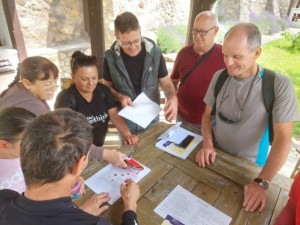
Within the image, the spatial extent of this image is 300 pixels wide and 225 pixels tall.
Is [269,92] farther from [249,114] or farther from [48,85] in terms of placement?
[48,85]

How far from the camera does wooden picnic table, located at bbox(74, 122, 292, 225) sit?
1171mm

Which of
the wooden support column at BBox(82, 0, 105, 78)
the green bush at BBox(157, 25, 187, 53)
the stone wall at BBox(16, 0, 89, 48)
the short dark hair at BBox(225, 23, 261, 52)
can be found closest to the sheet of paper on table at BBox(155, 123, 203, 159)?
the short dark hair at BBox(225, 23, 261, 52)

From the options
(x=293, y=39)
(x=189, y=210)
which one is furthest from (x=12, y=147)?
(x=293, y=39)

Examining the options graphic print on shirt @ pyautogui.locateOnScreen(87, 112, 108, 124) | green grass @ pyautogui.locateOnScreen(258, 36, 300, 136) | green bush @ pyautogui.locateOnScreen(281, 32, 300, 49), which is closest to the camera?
graphic print on shirt @ pyautogui.locateOnScreen(87, 112, 108, 124)

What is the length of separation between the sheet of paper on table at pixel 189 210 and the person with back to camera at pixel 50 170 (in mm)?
436

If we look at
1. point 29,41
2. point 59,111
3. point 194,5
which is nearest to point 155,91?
point 194,5

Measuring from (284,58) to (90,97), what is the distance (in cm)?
415

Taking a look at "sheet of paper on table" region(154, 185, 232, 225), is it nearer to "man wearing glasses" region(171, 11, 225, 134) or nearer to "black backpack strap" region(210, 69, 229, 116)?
"black backpack strap" region(210, 69, 229, 116)

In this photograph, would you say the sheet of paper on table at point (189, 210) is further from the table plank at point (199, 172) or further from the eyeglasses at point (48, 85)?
the eyeglasses at point (48, 85)

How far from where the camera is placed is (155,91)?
2.47 m

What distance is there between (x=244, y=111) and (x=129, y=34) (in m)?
1.23

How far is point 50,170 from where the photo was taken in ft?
2.63

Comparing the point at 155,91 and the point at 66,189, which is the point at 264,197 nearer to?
the point at 66,189

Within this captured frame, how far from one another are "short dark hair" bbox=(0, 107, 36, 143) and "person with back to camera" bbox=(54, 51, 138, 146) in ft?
1.90
